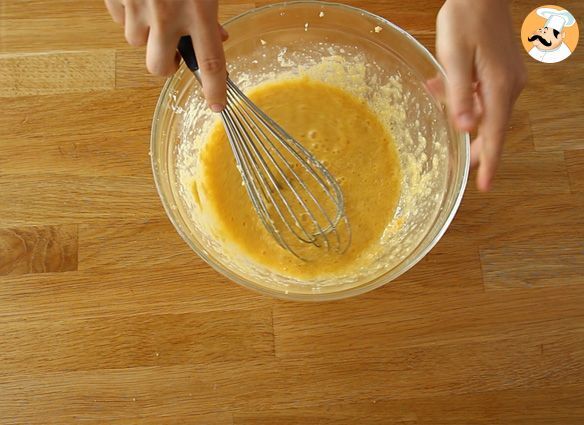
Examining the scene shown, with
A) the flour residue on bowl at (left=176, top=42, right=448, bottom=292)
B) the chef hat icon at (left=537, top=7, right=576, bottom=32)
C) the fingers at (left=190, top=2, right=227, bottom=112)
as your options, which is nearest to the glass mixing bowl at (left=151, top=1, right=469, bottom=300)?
the flour residue on bowl at (left=176, top=42, right=448, bottom=292)

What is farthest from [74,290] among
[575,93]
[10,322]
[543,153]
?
[575,93]

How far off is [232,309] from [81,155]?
1.50 ft

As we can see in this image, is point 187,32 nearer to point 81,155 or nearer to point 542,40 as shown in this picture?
point 81,155

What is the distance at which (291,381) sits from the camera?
1121 millimetres

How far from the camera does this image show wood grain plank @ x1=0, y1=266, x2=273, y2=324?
1143 millimetres

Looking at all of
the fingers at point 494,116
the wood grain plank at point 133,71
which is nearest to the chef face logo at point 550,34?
the fingers at point 494,116

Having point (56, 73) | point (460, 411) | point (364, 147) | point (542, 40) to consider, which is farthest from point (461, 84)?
point (56, 73)

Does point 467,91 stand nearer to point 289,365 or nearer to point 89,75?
point 289,365

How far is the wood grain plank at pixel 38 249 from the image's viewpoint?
45.8 inches

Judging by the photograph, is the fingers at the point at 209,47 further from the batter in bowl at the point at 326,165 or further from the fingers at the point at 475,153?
the fingers at the point at 475,153

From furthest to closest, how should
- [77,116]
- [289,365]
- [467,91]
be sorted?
[77,116] < [289,365] < [467,91]

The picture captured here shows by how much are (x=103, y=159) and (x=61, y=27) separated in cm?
34

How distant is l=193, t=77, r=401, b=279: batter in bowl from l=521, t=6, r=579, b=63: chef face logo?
1.38ft

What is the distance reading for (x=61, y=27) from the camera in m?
1.30
